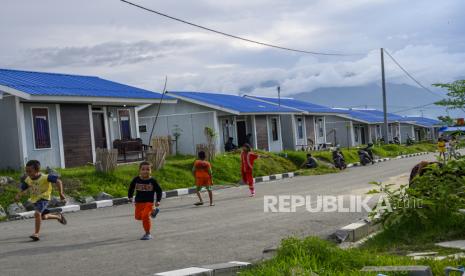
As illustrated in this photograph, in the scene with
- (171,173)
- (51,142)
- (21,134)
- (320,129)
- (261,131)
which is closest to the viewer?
(21,134)

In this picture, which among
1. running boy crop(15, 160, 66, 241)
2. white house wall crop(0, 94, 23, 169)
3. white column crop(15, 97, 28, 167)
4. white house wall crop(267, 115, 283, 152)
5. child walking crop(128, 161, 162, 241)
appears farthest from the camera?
white house wall crop(267, 115, 283, 152)

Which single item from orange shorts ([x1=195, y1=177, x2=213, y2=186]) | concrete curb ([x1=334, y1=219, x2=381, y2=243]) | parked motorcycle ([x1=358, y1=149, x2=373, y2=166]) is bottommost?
parked motorcycle ([x1=358, y1=149, x2=373, y2=166])

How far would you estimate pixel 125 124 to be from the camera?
26469 millimetres

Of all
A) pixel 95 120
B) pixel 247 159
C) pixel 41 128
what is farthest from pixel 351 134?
pixel 247 159

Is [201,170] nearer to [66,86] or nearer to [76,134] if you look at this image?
[76,134]

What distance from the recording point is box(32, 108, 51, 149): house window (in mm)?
→ 20830

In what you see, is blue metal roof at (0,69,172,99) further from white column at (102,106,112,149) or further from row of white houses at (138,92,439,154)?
row of white houses at (138,92,439,154)

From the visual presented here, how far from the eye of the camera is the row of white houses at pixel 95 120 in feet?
66.2

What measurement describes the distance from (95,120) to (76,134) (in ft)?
6.99

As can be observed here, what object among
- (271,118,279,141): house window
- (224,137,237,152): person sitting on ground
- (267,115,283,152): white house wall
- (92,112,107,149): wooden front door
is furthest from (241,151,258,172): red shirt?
(271,118,279,141): house window

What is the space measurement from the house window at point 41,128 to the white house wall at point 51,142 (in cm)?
12

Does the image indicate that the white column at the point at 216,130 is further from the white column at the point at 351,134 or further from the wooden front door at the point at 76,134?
the white column at the point at 351,134

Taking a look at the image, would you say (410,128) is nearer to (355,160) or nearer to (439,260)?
(355,160)

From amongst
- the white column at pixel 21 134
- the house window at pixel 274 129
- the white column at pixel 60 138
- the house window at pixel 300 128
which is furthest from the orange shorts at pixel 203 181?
the house window at pixel 300 128
